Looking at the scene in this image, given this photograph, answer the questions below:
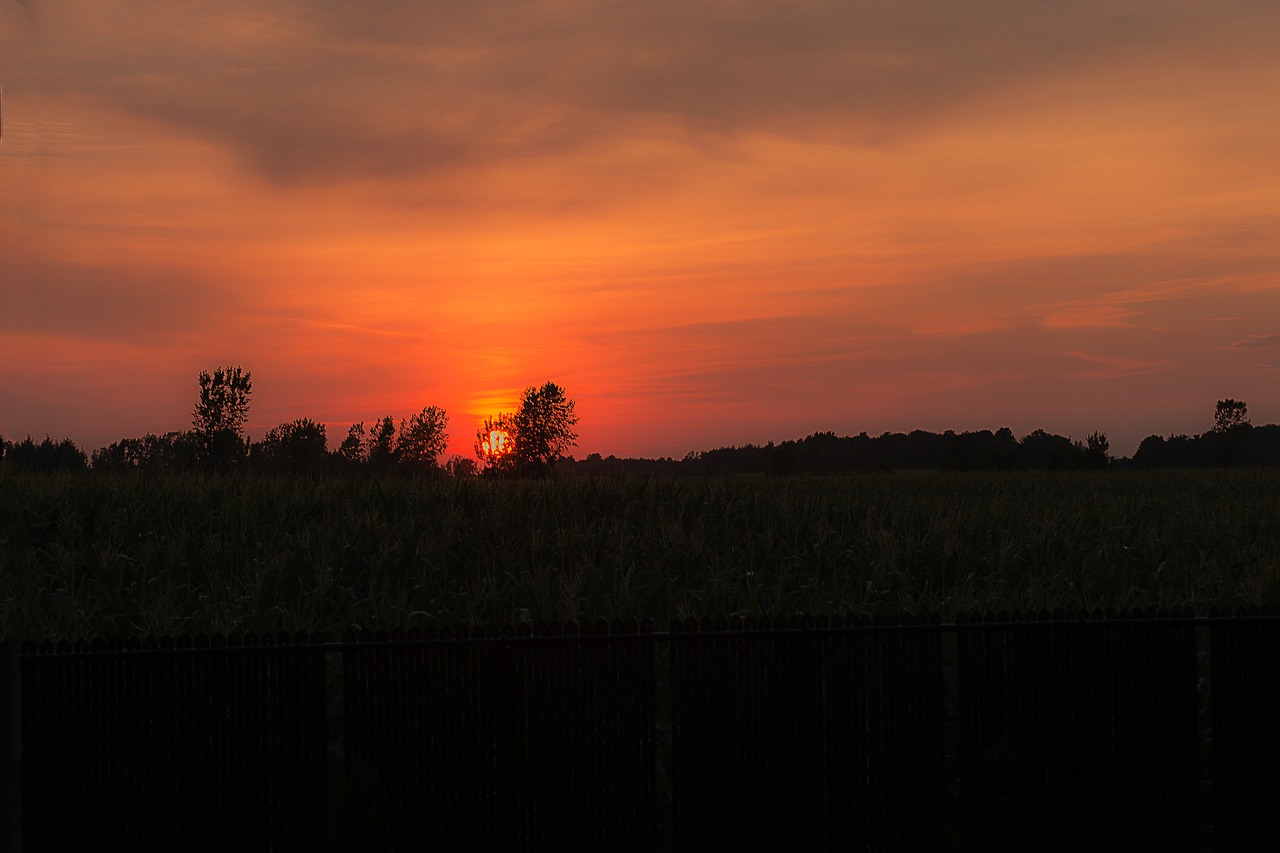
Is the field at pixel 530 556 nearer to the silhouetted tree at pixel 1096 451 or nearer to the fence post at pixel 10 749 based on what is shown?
the fence post at pixel 10 749

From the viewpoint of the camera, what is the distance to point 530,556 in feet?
72.7

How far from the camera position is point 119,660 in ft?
31.3

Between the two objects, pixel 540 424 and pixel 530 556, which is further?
pixel 540 424

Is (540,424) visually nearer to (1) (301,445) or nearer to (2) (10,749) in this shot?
(1) (301,445)

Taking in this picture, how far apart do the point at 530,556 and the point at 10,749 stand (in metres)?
13.3

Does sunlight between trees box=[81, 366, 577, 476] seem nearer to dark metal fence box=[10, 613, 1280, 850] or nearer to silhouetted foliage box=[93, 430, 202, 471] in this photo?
silhouetted foliage box=[93, 430, 202, 471]

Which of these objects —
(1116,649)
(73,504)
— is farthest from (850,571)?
(73,504)

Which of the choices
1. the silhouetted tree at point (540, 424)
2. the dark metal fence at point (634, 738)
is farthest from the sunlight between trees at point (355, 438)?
the dark metal fence at point (634, 738)

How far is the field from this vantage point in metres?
18.7

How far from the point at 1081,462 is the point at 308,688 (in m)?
124

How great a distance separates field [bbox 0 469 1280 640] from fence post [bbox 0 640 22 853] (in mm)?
7358

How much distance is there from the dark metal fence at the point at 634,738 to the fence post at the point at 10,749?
0.20 m

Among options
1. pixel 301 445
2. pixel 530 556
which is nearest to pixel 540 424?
pixel 301 445

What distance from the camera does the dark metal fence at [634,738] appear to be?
31.5ft
